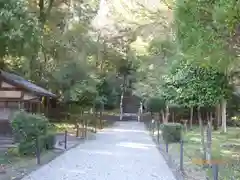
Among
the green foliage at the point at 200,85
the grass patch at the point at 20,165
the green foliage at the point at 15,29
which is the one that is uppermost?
the green foliage at the point at 15,29

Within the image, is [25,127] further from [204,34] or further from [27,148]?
[204,34]

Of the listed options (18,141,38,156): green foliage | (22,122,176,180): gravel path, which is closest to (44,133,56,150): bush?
(22,122,176,180): gravel path

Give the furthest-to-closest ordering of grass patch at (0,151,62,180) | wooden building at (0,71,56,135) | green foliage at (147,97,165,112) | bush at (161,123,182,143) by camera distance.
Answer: green foliage at (147,97,165,112) → wooden building at (0,71,56,135) → bush at (161,123,182,143) → grass patch at (0,151,62,180)

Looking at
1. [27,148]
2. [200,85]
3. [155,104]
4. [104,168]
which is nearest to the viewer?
[200,85]

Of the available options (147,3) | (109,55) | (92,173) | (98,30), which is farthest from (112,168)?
(109,55)

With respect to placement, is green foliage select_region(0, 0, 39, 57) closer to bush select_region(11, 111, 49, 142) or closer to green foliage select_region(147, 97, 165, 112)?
bush select_region(11, 111, 49, 142)

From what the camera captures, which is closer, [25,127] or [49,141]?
[25,127]

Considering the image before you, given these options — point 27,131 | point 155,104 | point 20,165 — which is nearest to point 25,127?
point 27,131

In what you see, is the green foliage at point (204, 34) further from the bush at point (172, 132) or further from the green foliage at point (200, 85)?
the bush at point (172, 132)

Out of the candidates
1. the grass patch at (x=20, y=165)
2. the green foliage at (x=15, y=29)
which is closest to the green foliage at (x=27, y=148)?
the grass patch at (x=20, y=165)

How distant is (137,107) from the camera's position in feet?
223

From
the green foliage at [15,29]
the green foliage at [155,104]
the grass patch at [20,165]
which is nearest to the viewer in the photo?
the grass patch at [20,165]

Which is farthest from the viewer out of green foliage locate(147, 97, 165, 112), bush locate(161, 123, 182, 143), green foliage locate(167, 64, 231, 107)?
green foliage locate(147, 97, 165, 112)

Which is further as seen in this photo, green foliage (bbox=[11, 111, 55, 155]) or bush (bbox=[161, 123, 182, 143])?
bush (bbox=[161, 123, 182, 143])
